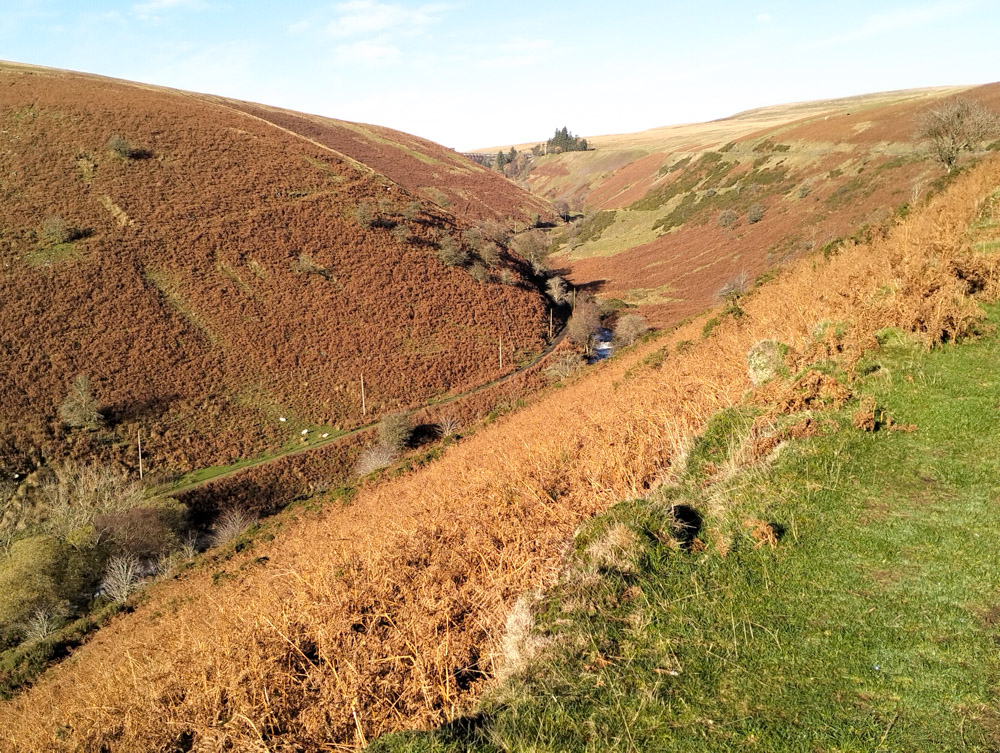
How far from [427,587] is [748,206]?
63706 mm

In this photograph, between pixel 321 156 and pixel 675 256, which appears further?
pixel 675 256

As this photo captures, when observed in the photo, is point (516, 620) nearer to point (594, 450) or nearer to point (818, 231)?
point (594, 450)

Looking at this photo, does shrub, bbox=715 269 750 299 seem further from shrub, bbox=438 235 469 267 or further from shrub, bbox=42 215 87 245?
shrub, bbox=42 215 87 245

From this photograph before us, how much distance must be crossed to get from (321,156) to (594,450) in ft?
184

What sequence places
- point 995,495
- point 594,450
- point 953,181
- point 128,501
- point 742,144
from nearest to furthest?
point 995,495 → point 594,450 → point 953,181 → point 128,501 → point 742,144

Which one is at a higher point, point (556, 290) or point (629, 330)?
point (556, 290)

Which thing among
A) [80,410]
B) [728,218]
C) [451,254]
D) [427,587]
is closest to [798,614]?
[427,587]

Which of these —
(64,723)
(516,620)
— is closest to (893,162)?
(516,620)

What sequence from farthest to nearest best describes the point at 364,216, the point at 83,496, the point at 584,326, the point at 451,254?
the point at 451,254
the point at 364,216
the point at 584,326
the point at 83,496

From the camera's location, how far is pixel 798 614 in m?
4.99

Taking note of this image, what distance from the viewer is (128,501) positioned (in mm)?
25172

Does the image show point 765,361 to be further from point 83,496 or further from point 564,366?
point 83,496

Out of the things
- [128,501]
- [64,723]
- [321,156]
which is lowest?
[128,501]

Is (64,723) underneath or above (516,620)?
underneath
